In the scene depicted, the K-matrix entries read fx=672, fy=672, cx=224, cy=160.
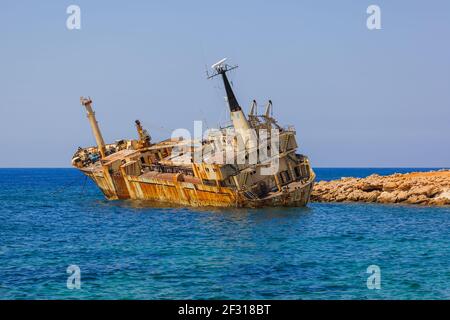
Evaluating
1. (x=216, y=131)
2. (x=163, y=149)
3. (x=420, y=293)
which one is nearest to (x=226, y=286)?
(x=420, y=293)

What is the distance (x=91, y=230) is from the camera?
4225 centimetres

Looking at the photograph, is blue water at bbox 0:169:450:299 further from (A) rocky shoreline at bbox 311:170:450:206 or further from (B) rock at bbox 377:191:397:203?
(B) rock at bbox 377:191:397:203

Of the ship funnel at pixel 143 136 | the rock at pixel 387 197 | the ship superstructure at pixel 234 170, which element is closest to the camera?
the ship superstructure at pixel 234 170

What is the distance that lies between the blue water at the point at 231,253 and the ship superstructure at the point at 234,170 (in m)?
1.17

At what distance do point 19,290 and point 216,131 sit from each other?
27101mm

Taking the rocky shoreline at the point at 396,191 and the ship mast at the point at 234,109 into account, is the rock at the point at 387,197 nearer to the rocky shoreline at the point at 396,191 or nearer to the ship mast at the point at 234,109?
the rocky shoreline at the point at 396,191

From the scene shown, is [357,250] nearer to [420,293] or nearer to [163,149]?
[420,293]

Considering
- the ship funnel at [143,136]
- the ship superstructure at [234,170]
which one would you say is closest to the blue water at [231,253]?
the ship superstructure at [234,170]

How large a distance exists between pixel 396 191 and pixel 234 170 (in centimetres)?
1797

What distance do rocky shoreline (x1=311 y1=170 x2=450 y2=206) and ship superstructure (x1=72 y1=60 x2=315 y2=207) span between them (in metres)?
11.0

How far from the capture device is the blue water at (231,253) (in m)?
24.1

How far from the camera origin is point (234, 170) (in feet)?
144

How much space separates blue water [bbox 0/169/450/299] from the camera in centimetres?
2406
